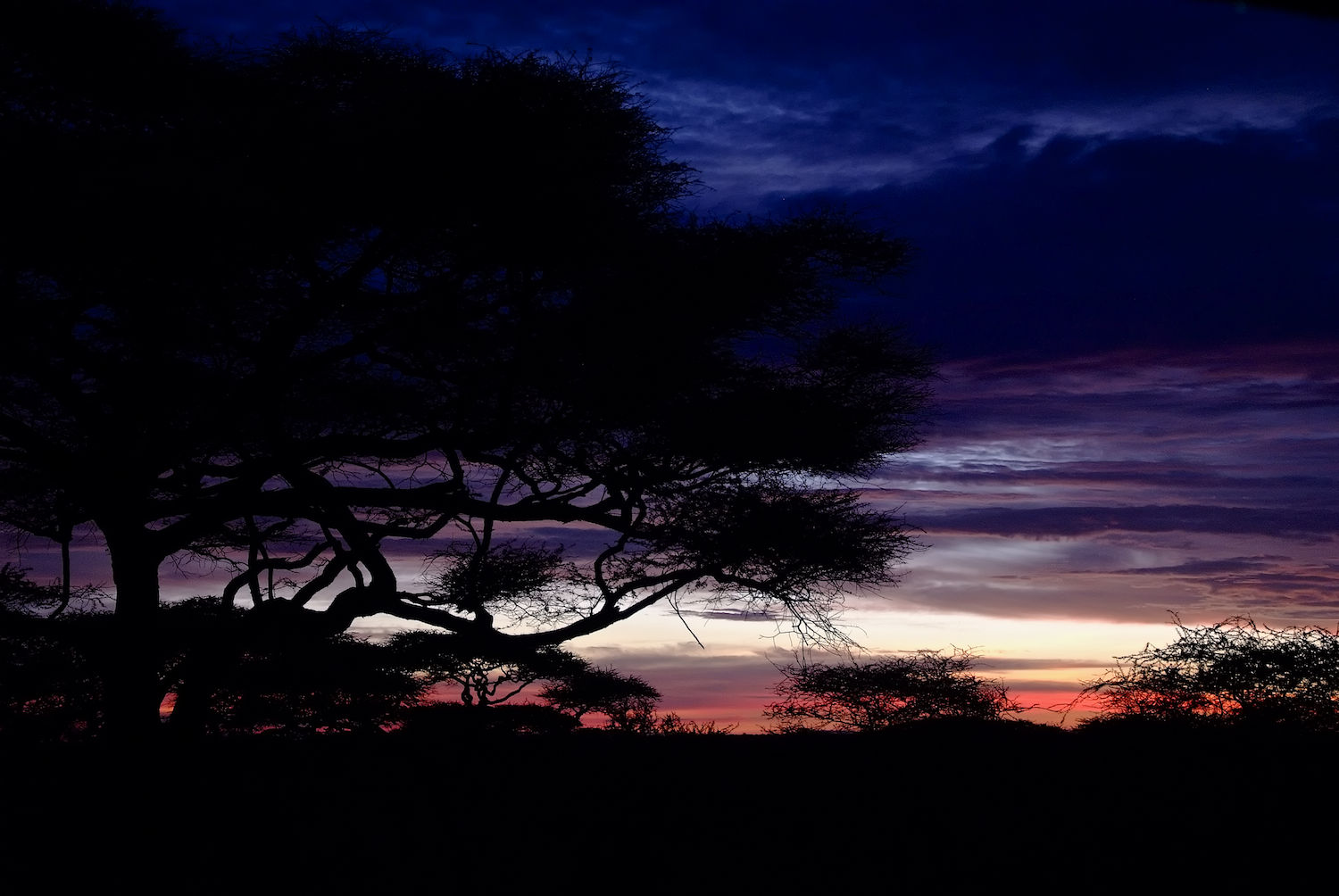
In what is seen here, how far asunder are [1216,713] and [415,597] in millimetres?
8546

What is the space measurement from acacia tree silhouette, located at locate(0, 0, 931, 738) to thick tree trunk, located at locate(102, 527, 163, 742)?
3 centimetres

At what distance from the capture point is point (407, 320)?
1114 centimetres

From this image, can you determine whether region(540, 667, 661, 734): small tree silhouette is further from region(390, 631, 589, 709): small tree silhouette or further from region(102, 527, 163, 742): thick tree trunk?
region(102, 527, 163, 742): thick tree trunk

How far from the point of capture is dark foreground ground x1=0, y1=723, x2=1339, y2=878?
5.88 m

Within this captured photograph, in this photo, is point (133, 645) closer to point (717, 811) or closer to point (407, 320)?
point (407, 320)

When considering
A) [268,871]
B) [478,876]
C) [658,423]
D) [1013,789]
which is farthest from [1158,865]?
[658,423]

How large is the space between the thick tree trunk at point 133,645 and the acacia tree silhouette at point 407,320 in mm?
33

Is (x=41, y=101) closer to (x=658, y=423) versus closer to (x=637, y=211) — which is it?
(x=637, y=211)

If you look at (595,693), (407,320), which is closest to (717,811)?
(407,320)

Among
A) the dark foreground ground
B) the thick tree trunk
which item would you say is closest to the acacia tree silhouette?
the thick tree trunk

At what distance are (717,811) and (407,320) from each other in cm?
638

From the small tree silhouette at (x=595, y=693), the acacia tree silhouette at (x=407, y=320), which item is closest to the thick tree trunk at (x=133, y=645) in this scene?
the acacia tree silhouette at (x=407, y=320)

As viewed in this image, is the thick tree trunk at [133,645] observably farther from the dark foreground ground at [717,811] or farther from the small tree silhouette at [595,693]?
the small tree silhouette at [595,693]

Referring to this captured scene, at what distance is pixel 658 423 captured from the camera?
35.7ft
